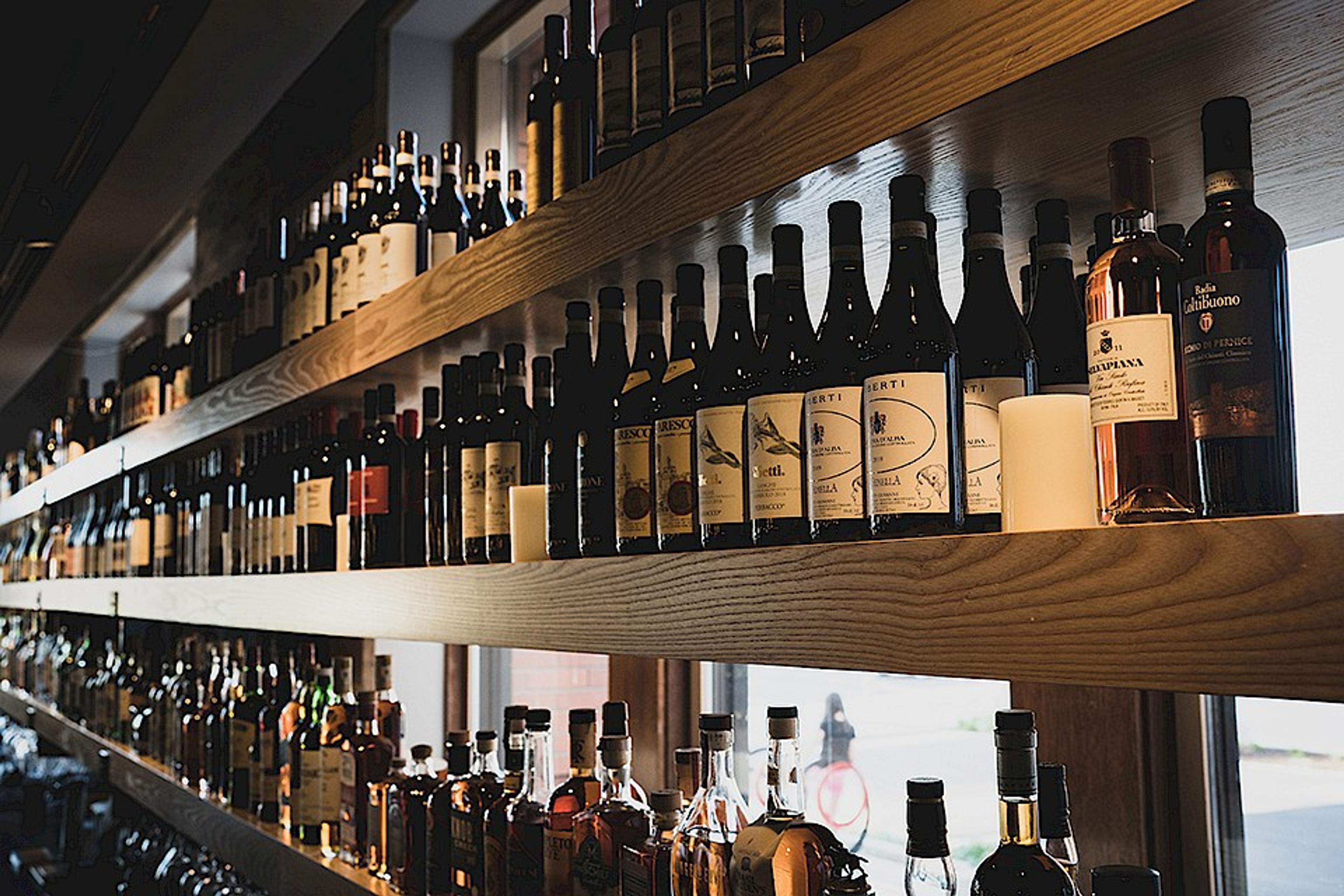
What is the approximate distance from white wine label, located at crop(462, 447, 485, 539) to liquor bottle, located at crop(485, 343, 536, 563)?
15mm

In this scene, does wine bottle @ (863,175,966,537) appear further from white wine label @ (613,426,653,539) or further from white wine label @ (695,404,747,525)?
white wine label @ (613,426,653,539)

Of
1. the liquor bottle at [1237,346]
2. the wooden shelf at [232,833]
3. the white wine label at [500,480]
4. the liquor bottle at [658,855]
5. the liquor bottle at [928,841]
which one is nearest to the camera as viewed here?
the liquor bottle at [1237,346]

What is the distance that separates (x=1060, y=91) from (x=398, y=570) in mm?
1064

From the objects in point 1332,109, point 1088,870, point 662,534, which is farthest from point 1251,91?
point 1088,870

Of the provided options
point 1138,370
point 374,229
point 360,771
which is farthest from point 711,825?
point 374,229

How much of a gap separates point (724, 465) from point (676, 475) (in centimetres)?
8

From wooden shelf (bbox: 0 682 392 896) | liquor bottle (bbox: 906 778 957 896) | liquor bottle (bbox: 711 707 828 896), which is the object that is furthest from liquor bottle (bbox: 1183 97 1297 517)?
wooden shelf (bbox: 0 682 392 896)

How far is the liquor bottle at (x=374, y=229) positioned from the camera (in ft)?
6.52

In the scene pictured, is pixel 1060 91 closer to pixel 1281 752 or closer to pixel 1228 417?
pixel 1228 417

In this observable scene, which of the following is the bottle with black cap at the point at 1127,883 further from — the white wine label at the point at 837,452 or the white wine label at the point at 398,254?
the white wine label at the point at 398,254

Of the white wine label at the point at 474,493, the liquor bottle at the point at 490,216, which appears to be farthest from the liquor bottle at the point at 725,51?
the liquor bottle at the point at 490,216

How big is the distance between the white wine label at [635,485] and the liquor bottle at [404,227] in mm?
704

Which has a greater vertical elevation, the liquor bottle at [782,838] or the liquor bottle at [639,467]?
the liquor bottle at [639,467]

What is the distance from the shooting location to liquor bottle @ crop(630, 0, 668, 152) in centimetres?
132
